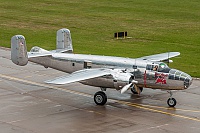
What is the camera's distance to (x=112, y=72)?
3559cm

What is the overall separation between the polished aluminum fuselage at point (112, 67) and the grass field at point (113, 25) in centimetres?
1034

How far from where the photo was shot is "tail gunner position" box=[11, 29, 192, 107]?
35.0 meters

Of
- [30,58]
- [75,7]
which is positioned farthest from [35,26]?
[30,58]

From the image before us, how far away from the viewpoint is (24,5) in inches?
3597

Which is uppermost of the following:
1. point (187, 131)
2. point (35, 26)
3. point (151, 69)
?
point (35, 26)

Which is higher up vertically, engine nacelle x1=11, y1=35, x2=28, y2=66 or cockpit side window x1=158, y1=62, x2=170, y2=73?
engine nacelle x1=11, y1=35, x2=28, y2=66

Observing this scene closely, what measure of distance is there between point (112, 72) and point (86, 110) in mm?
3036

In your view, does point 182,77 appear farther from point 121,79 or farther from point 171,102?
point 121,79

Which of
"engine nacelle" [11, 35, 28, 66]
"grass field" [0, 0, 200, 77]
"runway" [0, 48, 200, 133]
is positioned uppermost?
"grass field" [0, 0, 200, 77]

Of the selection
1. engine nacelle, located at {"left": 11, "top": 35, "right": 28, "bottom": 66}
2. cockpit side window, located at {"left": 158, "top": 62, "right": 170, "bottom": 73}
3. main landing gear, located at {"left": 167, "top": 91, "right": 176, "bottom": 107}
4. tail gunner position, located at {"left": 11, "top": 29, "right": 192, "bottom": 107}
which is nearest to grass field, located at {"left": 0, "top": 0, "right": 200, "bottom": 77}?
main landing gear, located at {"left": 167, "top": 91, "right": 176, "bottom": 107}

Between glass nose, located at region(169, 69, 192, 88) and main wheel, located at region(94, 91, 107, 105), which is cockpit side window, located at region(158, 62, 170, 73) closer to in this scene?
glass nose, located at region(169, 69, 192, 88)

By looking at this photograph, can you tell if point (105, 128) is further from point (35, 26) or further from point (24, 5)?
point (24, 5)

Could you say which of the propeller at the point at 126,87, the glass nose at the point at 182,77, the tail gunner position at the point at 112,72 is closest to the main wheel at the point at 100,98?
the tail gunner position at the point at 112,72

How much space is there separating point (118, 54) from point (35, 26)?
2088 centimetres
